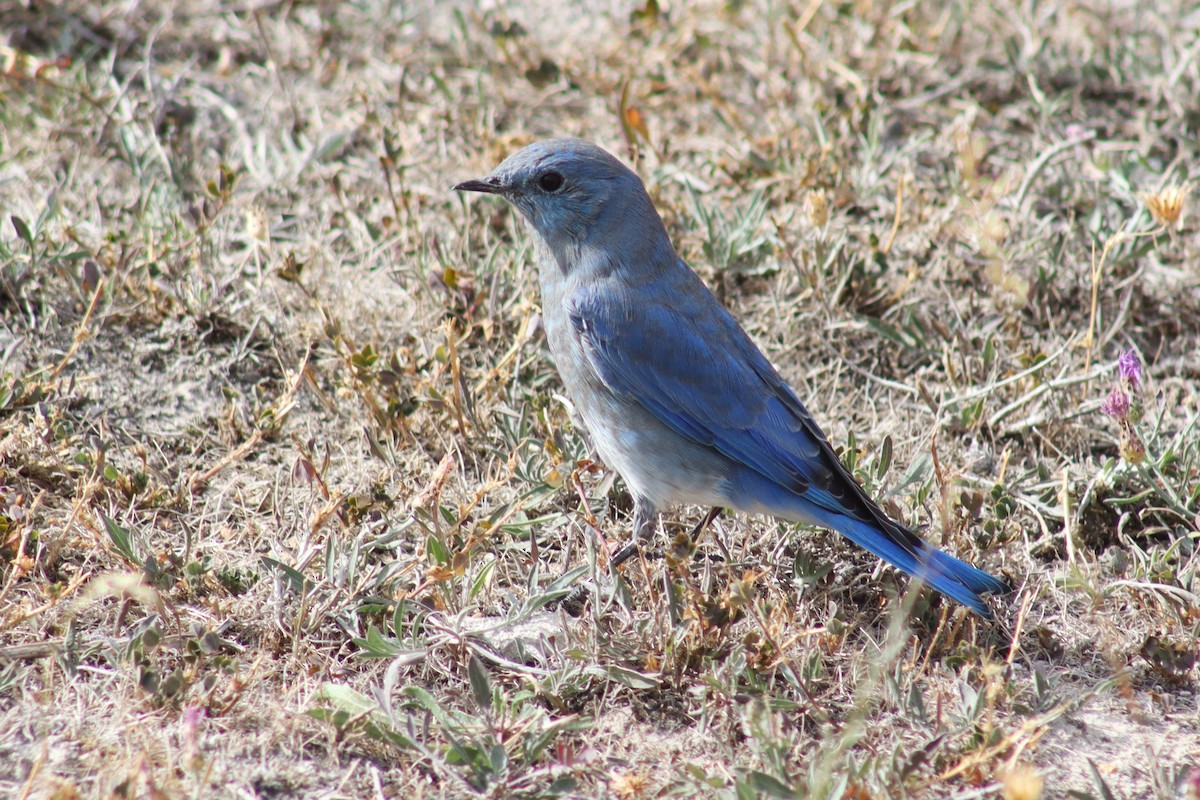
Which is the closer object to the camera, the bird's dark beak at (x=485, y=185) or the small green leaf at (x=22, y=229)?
the bird's dark beak at (x=485, y=185)

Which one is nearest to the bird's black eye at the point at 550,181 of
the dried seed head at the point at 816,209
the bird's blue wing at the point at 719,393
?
the bird's blue wing at the point at 719,393

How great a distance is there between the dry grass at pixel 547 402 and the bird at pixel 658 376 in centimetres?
19

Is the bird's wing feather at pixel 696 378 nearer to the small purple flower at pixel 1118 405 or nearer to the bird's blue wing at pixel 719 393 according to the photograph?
the bird's blue wing at pixel 719 393

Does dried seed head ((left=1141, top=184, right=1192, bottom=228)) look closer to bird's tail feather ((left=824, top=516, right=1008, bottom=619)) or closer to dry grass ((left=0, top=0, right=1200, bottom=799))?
dry grass ((left=0, top=0, right=1200, bottom=799))

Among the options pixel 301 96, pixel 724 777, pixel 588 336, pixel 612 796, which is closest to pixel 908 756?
pixel 724 777

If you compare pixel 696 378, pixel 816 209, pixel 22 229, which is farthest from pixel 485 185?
pixel 22 229

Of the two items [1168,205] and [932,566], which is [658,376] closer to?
[932,566]

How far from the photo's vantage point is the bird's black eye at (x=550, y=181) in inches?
148

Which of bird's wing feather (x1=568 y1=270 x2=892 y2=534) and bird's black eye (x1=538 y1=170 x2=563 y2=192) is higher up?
bird's black eye (x1=538 y1=170 x2=563 y2=192)

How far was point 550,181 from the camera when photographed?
3.76 metres

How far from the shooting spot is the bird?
3.38 meters

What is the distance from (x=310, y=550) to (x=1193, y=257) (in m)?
3.31

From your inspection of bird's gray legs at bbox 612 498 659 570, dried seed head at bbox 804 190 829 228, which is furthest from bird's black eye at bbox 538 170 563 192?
bird's gray legs at bbox 612 498 659 570

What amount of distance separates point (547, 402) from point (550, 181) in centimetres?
73
